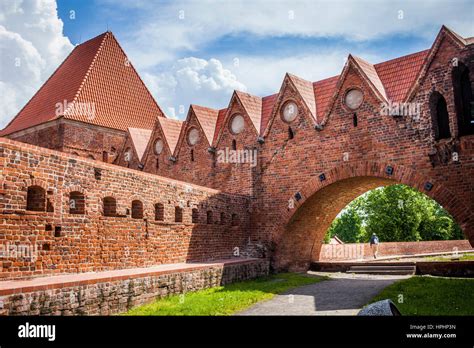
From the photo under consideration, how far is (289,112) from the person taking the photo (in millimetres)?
17000

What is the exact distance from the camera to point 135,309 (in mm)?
9305

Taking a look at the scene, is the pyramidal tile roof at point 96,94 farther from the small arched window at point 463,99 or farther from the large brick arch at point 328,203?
the small arched window at point 463,99

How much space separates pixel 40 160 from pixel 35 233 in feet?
4.85

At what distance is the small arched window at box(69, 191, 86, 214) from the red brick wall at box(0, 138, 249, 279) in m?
0.09

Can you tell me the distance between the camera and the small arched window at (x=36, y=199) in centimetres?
925

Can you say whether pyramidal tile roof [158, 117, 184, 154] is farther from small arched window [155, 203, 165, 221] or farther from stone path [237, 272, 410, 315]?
stone path [237, 272, 410, 315]

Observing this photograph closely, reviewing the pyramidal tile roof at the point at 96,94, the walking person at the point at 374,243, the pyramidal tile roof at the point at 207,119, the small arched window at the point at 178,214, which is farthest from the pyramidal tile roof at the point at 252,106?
the walking person at the point at 374,243

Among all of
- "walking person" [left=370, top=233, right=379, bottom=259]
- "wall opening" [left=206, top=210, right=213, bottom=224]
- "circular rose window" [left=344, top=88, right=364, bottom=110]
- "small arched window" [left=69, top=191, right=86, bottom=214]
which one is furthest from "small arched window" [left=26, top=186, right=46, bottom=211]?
"walking person" [left=370, top=233, right=379, bottom=259]

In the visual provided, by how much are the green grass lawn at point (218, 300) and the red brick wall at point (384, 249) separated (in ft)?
24.3

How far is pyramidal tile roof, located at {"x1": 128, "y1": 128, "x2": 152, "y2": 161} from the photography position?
21.9 metres

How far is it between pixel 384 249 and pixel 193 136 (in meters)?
16.3

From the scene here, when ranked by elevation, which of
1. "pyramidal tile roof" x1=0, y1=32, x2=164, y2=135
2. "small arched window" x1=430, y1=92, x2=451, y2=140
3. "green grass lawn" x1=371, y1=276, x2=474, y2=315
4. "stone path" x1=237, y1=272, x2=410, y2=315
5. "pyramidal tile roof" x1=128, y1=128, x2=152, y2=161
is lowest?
"stone path" x1=237, y1=272, x2=410, y2=315

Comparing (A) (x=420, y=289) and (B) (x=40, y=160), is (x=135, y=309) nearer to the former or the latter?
(B) (x=40, y=160)

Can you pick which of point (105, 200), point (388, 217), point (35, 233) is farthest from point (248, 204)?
point (388, 217)
